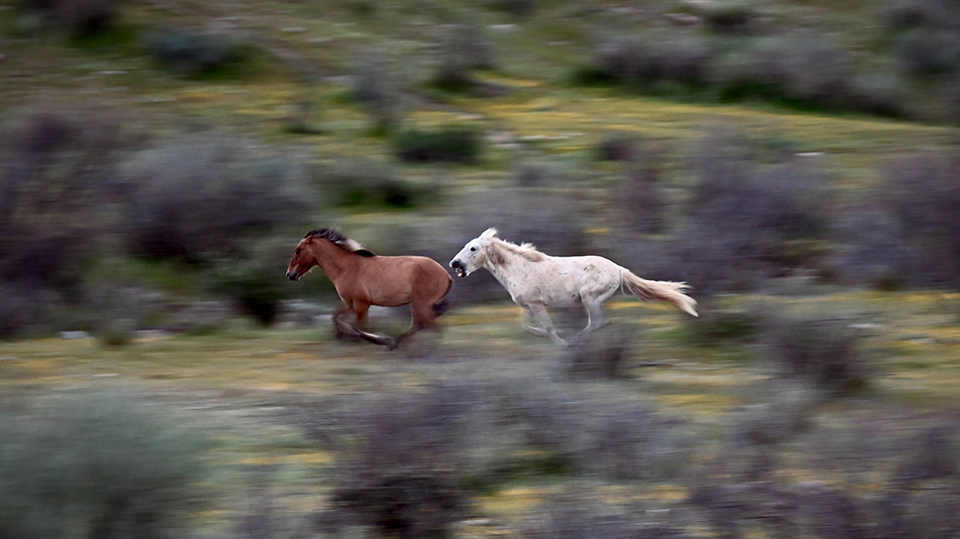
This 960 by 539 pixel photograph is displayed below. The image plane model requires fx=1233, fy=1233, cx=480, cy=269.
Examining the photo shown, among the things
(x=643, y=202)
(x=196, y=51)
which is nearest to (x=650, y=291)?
(x=643, y=202)

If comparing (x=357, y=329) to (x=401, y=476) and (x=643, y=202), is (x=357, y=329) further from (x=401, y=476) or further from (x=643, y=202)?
(x=643, y=202)

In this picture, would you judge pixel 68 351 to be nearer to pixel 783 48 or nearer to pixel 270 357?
pixel 270 357

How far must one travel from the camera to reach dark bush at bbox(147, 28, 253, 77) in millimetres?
21578

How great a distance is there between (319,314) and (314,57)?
39.7 ft

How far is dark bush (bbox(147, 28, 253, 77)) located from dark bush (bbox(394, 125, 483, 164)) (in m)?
4.80

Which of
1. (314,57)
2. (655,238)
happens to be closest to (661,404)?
(655,238)

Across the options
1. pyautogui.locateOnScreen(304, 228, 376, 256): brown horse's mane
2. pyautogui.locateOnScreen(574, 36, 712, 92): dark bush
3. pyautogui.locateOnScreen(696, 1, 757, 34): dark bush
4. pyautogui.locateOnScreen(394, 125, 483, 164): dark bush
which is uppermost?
pyautogui.locateOnScreen(696, 1, 757, 34): dark bush

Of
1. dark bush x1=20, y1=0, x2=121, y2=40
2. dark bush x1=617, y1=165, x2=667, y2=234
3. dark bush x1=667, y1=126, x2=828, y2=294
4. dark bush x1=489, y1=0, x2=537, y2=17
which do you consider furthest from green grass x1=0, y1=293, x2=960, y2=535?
dark bush x1=489, y1=0, x2=537, y2=17

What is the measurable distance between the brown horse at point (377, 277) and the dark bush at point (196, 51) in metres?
13.2

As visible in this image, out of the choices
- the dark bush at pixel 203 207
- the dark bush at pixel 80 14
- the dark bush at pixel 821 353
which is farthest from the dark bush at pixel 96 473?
the dark bush at pixel 80 14

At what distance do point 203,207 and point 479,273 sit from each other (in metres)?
2.97

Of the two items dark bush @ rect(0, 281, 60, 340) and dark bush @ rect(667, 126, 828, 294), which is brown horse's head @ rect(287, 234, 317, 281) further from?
dark bush @ rect(667, 126, 828, 294)

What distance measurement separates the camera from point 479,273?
1240 centimetres

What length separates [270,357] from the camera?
32.8ft
